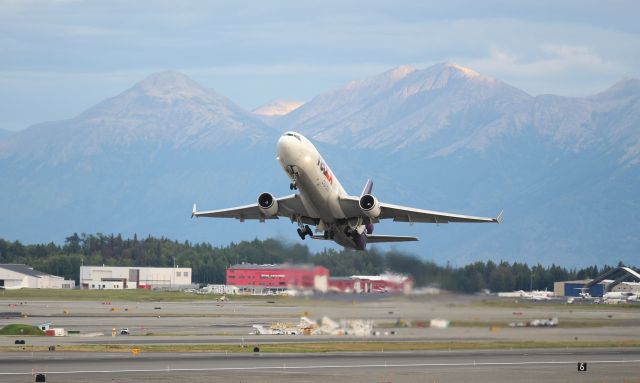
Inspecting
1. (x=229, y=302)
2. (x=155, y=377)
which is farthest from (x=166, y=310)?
(x=155, y=377)

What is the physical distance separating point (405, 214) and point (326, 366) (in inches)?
600

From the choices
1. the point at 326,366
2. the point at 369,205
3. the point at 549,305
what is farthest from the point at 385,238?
the point at 549,305

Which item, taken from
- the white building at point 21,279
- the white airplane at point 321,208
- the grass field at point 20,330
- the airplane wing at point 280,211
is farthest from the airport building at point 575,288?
the white building at point 21,279

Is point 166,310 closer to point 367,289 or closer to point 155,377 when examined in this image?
point 367,289

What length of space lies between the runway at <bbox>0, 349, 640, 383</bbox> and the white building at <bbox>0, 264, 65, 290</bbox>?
11397 cm

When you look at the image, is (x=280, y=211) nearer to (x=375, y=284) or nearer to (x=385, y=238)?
(x=375, y=284)

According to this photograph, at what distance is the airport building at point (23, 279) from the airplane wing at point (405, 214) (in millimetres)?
111557

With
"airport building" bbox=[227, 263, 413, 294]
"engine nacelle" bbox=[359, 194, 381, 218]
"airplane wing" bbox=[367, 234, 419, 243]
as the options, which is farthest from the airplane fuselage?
"airport building" bbox=[227, 263, 413, 294]

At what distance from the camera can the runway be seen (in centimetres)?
5941

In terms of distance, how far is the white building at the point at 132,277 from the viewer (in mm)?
192125

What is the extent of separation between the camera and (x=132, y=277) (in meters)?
196

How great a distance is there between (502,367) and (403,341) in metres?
14.6

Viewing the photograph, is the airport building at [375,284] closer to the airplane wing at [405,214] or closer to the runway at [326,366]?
the airplane wing at [405,214]

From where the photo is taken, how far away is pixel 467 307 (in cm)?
7306
